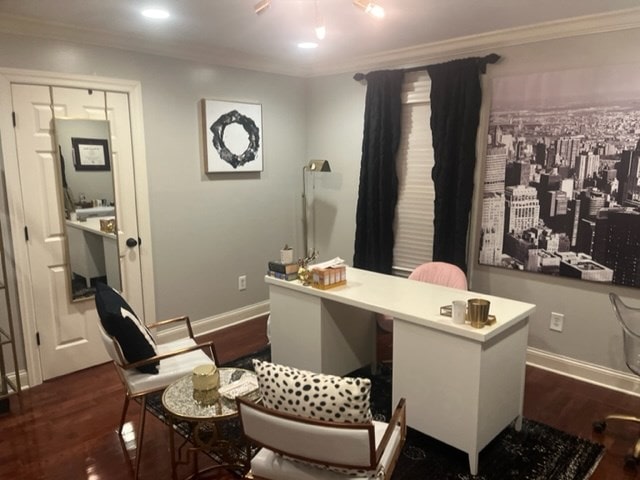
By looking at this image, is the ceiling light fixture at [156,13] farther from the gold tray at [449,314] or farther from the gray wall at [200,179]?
the gold tray at [449,314]

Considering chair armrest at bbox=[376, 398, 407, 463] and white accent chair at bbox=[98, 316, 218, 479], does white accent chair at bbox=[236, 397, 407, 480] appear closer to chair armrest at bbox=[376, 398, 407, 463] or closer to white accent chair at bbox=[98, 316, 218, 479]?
chair armrest at bbox=[376, 398, 407, 463]

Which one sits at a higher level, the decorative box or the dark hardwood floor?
the decorative box

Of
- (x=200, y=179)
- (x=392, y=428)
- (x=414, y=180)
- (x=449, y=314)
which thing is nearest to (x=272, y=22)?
(x=200, y=179)

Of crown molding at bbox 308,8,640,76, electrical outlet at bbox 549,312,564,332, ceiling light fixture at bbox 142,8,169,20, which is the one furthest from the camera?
→ electrical outlet at bbox 549,312,564,332

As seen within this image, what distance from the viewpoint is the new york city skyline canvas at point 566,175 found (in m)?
2.98

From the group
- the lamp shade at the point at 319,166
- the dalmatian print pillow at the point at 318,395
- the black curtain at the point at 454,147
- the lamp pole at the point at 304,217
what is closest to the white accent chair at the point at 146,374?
the dalmatian print pillow at the point at 318,395

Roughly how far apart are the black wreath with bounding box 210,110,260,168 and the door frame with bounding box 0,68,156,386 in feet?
2.24

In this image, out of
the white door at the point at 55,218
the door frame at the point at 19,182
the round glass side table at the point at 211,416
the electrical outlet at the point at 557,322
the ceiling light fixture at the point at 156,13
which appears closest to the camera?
the round glass side table at the point at 211,416

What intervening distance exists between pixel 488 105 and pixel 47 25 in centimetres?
313

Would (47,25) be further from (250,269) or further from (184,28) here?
(250,269)

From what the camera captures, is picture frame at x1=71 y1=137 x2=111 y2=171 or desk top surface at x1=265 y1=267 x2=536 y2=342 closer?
desk top surface at x1=265 y1=267 x2=536 y2=342

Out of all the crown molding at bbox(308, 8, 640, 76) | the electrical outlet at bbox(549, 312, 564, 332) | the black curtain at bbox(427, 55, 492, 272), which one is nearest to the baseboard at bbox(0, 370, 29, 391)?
the black curtain at bbox(427, 55, 492, 272)

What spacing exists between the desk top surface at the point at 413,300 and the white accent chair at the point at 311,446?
58cm

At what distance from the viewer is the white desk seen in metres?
2.24
